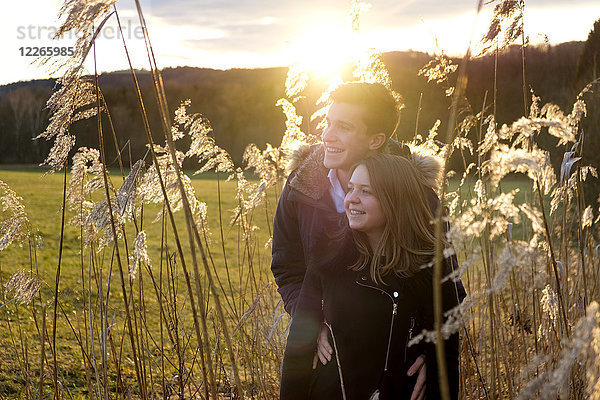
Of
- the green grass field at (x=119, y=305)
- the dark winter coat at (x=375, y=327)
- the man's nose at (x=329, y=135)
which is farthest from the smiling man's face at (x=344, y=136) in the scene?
the green grass field at (x=119, y=305)

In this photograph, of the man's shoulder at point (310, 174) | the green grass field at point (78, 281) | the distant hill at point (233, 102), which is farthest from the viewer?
the distant hill at point (233, 102)

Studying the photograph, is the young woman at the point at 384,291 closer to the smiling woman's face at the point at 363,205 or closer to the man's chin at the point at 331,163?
the smiling woman's face at the point at 363,205

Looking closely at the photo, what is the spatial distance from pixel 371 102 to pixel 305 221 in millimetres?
498

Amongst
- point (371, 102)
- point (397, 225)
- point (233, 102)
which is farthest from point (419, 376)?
point (233, 102)

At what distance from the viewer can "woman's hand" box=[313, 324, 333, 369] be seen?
192 centimetres

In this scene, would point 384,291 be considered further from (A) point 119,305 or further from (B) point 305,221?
(A) point 119,305

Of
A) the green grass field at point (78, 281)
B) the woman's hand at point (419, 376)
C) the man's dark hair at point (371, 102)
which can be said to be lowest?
the green grass field at point (78, 281)

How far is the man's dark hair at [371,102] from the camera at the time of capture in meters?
2.07

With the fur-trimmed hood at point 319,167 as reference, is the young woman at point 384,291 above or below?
below

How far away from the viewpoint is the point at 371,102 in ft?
6.86

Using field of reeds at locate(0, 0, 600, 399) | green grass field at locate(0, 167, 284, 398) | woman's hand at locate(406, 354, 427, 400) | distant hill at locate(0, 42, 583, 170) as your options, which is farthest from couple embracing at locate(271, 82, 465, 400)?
distant hill at locate(0, 42, 583, 170)

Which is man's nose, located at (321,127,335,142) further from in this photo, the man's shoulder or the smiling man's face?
the man's shoulder

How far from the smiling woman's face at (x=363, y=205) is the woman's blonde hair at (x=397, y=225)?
15 millimetres

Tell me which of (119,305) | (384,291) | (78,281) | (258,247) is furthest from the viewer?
(78,281)
